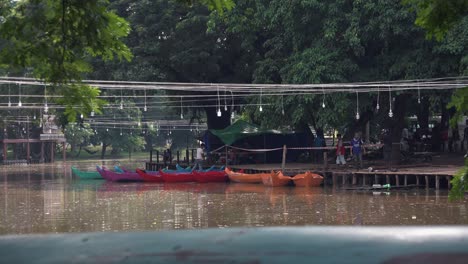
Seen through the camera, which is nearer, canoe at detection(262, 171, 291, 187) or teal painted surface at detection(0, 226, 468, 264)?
teal painted surface at detection(0, 226, 468, 264)

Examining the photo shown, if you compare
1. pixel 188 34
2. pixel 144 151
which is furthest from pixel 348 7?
pixel 144 151

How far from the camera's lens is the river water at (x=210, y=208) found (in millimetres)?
15984

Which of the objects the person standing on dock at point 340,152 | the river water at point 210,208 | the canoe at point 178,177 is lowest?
the river water at point 210,208

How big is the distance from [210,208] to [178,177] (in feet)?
31.2

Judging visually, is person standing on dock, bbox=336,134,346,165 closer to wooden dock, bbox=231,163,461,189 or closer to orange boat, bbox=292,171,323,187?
wooden dock, bbox=231,163,461,189

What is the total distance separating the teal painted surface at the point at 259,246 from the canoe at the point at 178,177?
25498 millimetres

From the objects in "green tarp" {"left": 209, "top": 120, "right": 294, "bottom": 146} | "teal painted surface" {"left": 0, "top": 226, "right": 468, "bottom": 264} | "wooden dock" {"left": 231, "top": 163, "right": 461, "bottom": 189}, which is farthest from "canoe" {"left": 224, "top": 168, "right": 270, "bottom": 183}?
"teal painted surface" {"left": 0, "top": 226, "right": 468, "bottom": 264}

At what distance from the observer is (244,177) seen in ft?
87.9

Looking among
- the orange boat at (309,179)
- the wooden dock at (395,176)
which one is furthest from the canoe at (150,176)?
the orange boat at (309,179)

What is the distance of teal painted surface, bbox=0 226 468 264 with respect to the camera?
2881 millimetres

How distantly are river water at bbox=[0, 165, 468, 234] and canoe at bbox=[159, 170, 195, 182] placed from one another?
138 cm

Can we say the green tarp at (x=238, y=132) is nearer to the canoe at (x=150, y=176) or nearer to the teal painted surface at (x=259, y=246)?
the canoe at (x=150, y=176)

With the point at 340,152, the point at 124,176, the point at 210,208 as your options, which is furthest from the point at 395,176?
the point at 124,176

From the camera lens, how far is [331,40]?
83.6 ft
